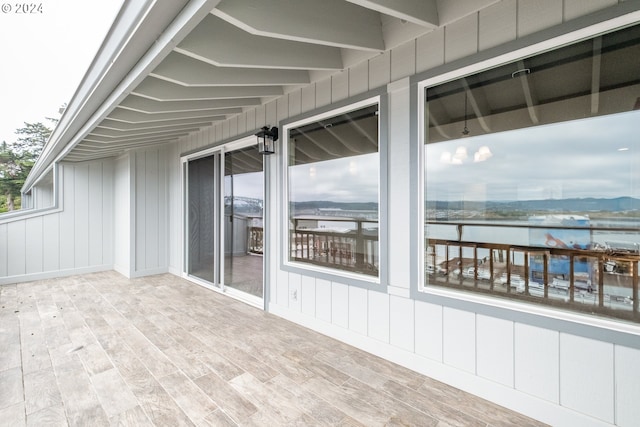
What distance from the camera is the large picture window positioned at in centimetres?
163

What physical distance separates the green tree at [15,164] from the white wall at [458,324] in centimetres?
1954

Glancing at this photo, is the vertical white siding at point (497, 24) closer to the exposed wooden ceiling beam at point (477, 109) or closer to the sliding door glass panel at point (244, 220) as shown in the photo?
the exposed wooden ceiling beam at point (477, 109)

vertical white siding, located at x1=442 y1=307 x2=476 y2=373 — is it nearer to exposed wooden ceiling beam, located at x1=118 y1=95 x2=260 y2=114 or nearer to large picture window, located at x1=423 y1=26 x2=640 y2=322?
large picture window, located at x1=423 y1=26 x2=640 y2=322

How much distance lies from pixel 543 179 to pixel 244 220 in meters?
3.41

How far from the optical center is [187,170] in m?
5.13

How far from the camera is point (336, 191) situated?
294 cm

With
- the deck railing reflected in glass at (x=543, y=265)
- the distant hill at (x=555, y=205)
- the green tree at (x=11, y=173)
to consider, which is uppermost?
the green tree at (x=11, y=173)

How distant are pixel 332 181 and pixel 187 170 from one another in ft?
10.9

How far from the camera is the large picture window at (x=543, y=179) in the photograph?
5.36 feet

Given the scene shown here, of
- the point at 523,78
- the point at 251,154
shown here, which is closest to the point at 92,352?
the point at 251,154

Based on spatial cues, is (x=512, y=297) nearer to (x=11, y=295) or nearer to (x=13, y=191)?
(x=11, y=295)

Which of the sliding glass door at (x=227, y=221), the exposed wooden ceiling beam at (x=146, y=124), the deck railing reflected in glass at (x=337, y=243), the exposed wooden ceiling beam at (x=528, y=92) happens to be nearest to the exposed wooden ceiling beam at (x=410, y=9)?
the exposed wooden ceiling beam at (x=528, y=92)

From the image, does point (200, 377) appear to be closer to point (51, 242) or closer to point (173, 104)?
point (173, 104)

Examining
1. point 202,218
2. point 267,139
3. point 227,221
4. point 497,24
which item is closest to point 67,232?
point 202,218
